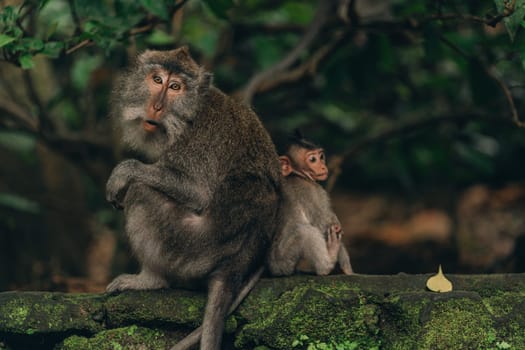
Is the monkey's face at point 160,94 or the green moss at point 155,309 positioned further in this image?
the monkey's face at point 160,94

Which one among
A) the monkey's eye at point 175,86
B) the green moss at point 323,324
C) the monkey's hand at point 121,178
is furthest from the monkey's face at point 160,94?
the green moss at point 323,324

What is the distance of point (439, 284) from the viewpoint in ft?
16.7

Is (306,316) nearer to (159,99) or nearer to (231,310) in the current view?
(231,310)

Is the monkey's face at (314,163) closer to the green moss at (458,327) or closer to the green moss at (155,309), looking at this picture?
the green moss at (155,309)

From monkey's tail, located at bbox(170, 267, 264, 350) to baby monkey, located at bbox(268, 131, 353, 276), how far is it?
0.21 metres

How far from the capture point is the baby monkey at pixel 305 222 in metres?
5.50

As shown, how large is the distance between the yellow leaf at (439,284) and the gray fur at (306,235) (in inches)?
27.6

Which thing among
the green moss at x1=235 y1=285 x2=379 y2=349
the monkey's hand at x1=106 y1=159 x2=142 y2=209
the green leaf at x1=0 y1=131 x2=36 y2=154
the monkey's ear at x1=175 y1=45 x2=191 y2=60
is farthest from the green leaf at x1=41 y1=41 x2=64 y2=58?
the green leaf at x1=0 y1=131 x2=36 y2=154

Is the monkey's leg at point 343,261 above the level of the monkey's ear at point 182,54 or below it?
below

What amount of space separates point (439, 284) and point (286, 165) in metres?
1.48

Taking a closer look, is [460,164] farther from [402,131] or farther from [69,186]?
[69,186]

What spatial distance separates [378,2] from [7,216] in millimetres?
4742

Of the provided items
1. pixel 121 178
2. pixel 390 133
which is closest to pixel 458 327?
pixel 121 178

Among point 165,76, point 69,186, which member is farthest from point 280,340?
point 69,186
